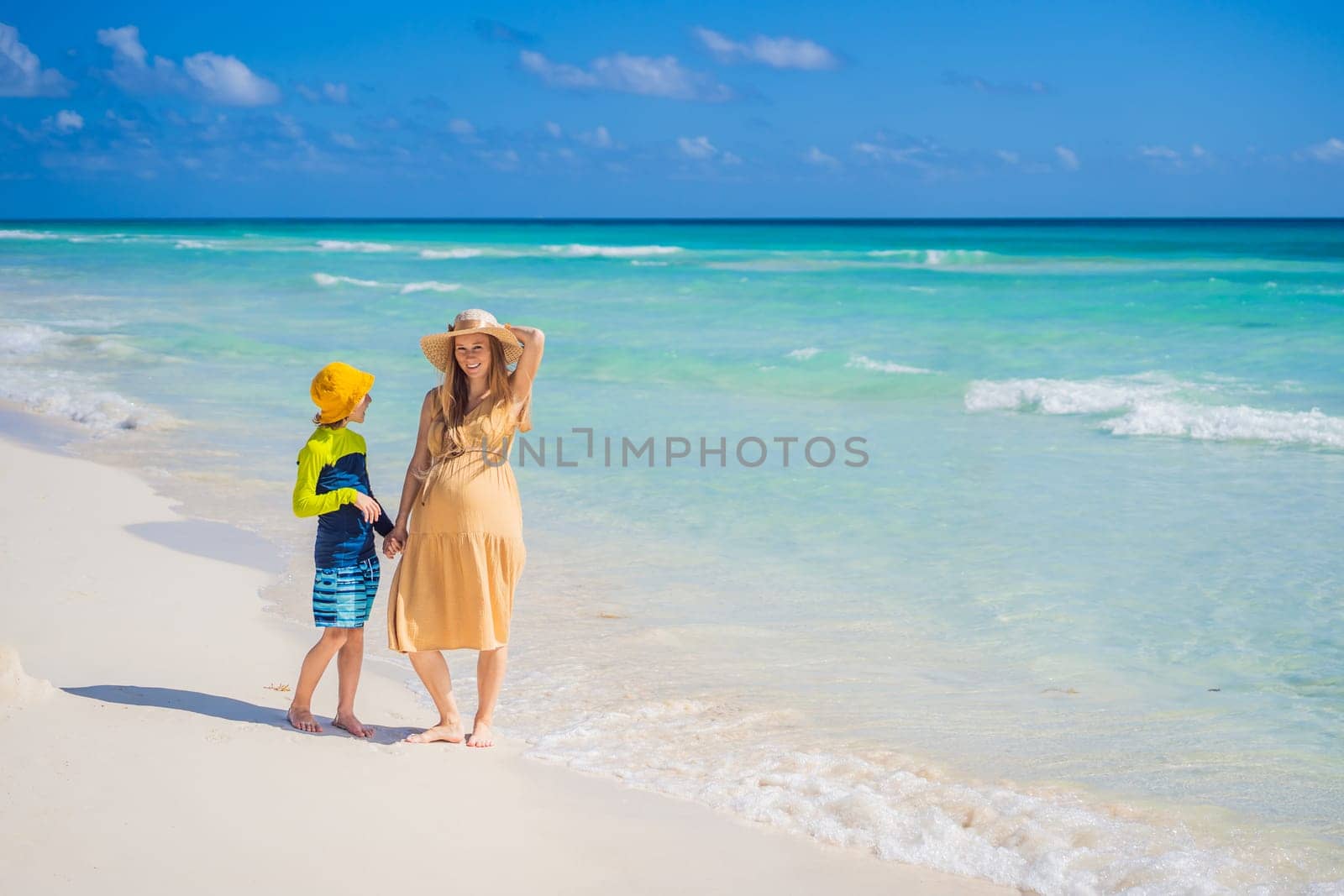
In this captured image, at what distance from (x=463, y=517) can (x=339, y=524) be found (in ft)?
1.37

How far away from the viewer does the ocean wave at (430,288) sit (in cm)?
2898

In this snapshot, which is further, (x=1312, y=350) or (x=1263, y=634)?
(x=1312, y=350)

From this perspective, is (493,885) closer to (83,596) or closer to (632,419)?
(83,596)

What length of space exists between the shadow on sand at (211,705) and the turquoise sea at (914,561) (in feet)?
1.63

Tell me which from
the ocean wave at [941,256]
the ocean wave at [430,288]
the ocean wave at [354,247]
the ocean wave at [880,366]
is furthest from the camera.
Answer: the ocean wave at [354,247]

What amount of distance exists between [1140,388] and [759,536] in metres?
7.95

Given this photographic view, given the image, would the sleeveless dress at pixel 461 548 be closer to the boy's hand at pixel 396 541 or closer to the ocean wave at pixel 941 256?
the boy's hand at pixel 396 541

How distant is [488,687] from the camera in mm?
3975

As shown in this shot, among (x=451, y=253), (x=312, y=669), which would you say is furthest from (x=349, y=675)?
(x=451, y=253)

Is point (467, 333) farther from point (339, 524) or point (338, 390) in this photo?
point (339, 524)

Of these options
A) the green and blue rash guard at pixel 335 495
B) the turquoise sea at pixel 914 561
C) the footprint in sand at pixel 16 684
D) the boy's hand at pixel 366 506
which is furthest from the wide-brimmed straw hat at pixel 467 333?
the footprint in sand at pixel 16 684

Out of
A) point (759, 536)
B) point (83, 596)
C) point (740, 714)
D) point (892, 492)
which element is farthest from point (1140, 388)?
point (83, 596)

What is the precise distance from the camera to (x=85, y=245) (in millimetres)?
50062

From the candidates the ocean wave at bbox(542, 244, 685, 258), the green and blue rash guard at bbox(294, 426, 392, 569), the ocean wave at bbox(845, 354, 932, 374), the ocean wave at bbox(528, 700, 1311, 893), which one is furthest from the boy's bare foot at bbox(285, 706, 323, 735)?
the ocean wave at bbox(542, 244, 685, 258)
